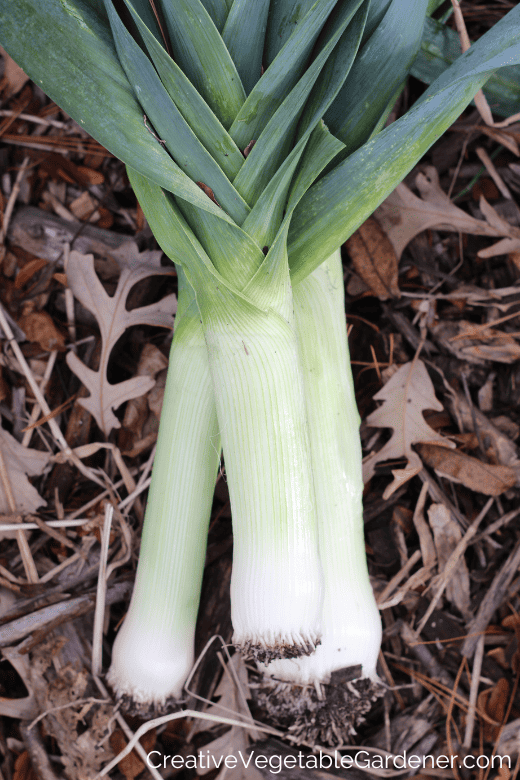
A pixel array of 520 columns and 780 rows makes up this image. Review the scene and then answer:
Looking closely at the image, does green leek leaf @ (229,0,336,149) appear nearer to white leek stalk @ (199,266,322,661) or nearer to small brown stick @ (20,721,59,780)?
white leek stalk @ (199,266,322,661)

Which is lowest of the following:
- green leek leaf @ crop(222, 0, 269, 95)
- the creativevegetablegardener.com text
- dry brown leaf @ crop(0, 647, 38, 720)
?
the creativevegetablegardener.com text

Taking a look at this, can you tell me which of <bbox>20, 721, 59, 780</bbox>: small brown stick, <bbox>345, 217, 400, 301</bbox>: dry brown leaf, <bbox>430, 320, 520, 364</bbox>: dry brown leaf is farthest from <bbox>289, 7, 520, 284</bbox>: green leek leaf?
<bbox>20, 721, 59, 780</bbox>: small brown stick

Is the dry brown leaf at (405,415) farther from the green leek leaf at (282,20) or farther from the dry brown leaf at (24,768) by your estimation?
the dry brown leaf at (24,768)

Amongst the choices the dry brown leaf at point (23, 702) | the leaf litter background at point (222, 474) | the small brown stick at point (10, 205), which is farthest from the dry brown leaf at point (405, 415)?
the small brown stick at point (10, 205)

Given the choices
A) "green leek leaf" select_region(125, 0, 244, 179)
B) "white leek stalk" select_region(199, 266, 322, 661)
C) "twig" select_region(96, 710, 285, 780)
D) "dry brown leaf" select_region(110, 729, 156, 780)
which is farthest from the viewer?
"dry brown leaf" select_region(110, 729, 156, 780)

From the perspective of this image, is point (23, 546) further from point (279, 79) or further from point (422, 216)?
point (422, 216)

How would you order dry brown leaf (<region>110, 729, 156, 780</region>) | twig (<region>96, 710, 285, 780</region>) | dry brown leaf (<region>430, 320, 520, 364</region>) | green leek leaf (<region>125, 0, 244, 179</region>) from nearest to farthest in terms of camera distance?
green leek leaf (<region>125, 0, 244, 179</region>) < twig (<region>96, 710, 285, 780</region>) < dry brown leaf (<region>110, 729, 156, 780</region>) < dry brown leaf (<region>430, 320, 520, 364</region>)
